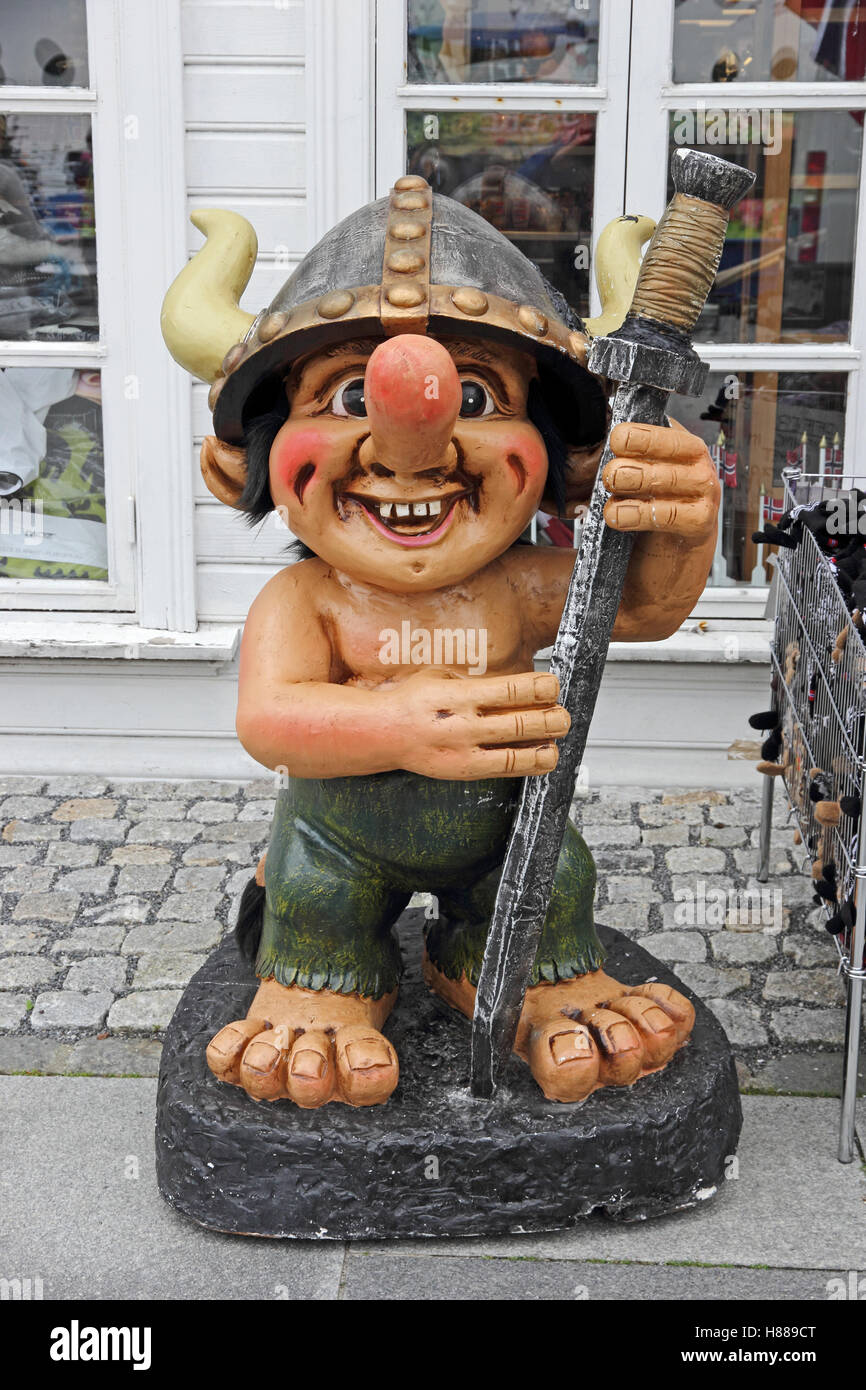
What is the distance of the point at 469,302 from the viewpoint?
2.25 meters

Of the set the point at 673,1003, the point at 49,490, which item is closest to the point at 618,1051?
the point at 673,1003

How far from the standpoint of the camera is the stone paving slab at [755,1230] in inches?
95.5

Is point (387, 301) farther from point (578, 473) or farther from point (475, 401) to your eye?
point (578, 473)

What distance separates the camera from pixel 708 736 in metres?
4.84

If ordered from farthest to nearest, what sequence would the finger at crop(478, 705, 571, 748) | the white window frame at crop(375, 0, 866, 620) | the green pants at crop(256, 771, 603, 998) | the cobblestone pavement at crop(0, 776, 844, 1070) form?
the white window frame at crop(375, 0, 866, 620)
the cobblestone pavement at crop(0, 776, 844, 1070)
the green pants at crop(256, 771, 603, 998)
the finger at crop(478, 705, 571, 748)

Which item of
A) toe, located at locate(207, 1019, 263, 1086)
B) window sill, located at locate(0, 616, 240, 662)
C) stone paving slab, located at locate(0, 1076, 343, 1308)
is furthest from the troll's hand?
window sill, located at locate(0, 616, 240, 662)

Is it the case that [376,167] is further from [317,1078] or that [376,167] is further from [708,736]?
[317,1078]

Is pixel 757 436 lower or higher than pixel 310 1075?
higher

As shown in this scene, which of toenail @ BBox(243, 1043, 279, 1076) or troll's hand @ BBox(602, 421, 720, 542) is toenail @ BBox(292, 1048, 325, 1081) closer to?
toenail @ BBox(243, 1043, 279, 1076)

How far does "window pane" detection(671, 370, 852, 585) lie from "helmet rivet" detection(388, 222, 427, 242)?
8.46ft

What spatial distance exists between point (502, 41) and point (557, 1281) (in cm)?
374

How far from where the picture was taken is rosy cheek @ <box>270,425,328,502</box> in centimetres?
236

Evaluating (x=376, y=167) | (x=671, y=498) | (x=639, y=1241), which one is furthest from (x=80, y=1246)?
(x=376, y=167)

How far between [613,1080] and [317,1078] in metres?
0.54
